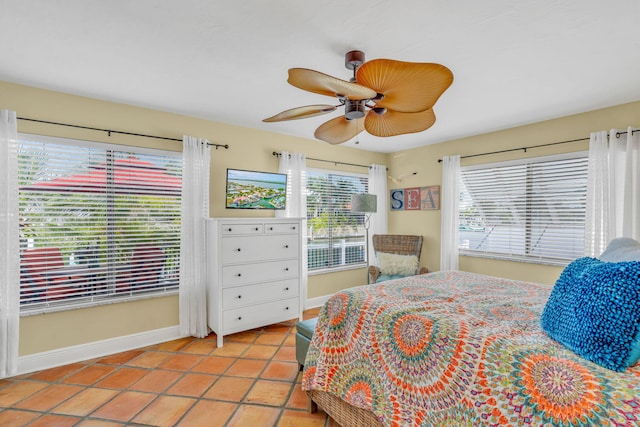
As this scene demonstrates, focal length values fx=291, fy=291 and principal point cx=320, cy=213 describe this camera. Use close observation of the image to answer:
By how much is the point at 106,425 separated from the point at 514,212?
4331 mm

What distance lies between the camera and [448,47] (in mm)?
1895

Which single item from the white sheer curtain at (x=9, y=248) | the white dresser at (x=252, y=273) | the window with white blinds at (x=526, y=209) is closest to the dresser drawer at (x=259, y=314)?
the white dresser at (x=252, y=273)

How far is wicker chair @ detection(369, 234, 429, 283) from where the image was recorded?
4154 millimetres

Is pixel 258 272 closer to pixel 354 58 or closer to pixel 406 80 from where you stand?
pixel 354 58

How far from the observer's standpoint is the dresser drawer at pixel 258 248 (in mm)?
3020

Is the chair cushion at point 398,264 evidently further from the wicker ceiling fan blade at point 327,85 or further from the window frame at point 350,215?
the wicker ceiling fan blade at point 327,85

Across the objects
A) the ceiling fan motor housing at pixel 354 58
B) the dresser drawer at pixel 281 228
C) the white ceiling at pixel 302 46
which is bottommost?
the dresser drawer at pixel 281 228

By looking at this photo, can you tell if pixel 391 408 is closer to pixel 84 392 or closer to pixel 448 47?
pixel 448 47

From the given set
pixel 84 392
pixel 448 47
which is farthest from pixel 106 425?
pixel 448 47

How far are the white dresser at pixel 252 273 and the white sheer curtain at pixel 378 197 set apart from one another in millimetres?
1671

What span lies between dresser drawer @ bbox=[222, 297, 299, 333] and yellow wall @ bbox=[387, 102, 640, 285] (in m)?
2.22

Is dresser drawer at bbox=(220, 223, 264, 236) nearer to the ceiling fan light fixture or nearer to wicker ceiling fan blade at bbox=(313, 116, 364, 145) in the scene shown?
wicker ceiling fan blade at bbox=(313, 116, 364, 145)

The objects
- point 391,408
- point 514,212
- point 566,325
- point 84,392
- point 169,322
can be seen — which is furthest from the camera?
point 514,212

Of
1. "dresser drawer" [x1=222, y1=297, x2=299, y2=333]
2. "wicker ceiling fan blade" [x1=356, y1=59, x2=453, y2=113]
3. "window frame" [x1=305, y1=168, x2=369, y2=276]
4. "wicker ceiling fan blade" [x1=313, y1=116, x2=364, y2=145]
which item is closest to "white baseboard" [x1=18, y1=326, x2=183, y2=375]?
"dresser drawer" [x1=222, y1=297, x2=299, y2=333]
